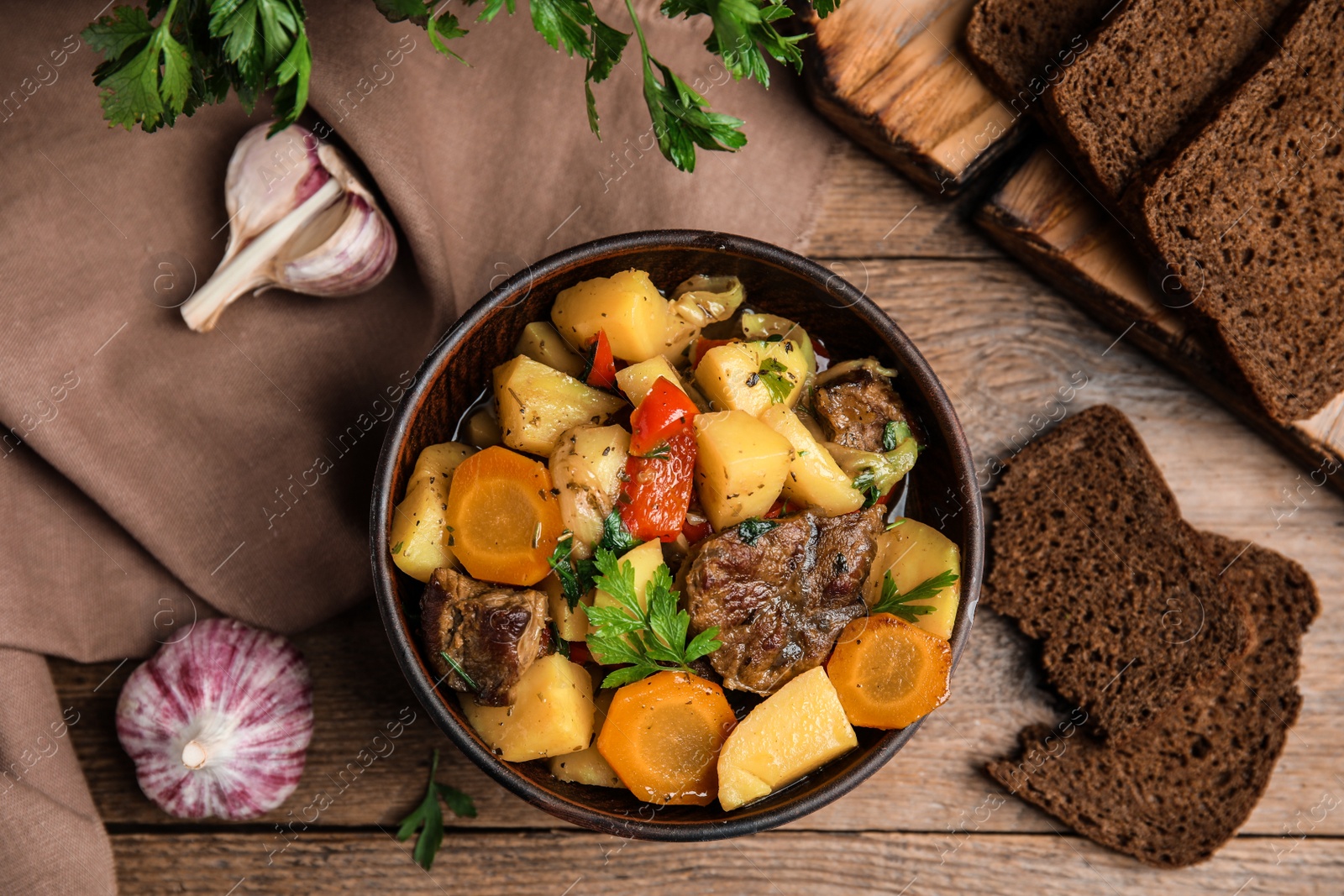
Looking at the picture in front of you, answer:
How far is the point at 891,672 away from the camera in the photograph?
2.08 meters

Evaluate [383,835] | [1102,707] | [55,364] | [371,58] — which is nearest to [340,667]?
[383,835]

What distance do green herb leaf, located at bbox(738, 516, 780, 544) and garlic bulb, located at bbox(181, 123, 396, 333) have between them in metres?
1.29

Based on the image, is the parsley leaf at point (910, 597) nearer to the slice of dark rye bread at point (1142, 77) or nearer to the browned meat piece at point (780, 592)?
the browned meat piece at point (780, 592)

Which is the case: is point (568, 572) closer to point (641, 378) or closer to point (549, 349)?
point (641, 378)

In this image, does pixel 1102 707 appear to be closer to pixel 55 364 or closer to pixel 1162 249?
pixel 1162 249

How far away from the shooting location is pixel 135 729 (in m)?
2.62

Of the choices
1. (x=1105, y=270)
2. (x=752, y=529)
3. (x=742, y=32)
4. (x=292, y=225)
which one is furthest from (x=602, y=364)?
(x=1105, y=270)

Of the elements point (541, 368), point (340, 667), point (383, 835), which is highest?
point (541, 368)

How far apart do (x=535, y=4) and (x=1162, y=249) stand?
1866mm

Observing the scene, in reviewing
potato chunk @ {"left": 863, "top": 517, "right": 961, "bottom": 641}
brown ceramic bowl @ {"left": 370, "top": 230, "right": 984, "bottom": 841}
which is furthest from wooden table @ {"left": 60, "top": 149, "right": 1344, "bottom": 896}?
potato chunk @ {"left": 863, "top": 517, "right": 961, "bottom": 641}

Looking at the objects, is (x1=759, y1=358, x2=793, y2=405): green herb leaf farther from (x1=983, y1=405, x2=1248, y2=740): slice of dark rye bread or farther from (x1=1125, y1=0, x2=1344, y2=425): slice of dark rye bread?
(x1=1125, y1=0, x2=1344, y2=425): slice of dark rye bread

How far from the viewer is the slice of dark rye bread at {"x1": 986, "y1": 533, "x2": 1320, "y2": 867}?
281 cm

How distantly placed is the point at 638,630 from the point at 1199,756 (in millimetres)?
1926

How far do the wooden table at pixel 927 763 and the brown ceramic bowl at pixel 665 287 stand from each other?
598 mm
